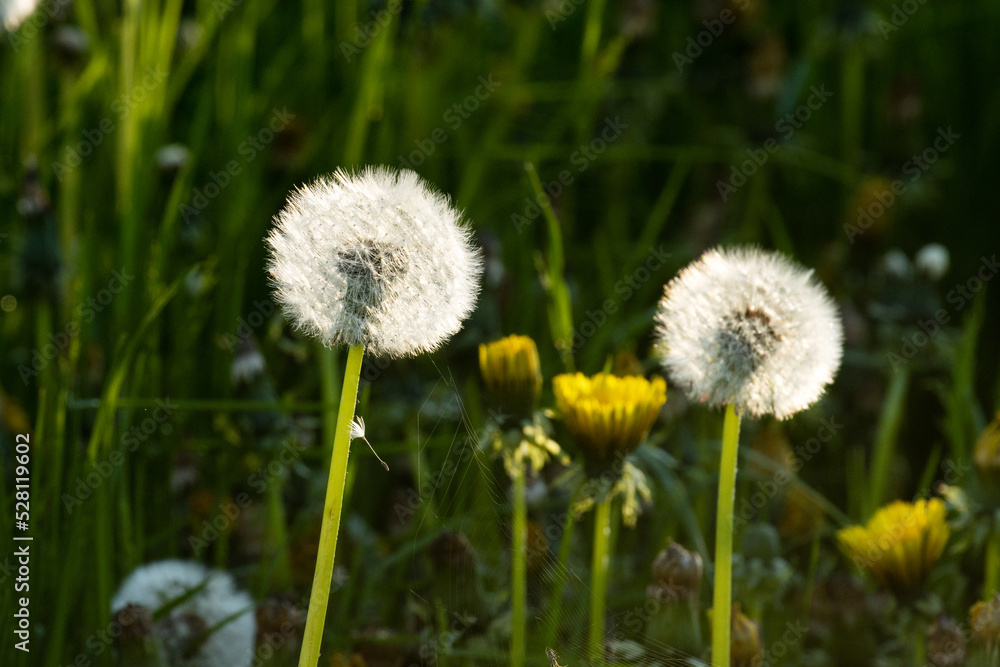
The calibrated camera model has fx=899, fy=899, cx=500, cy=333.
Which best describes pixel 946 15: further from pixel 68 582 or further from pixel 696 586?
pixel 68 582

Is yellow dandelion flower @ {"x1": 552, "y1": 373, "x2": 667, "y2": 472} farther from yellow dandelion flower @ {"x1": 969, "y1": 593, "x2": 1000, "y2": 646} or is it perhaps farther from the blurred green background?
yellow dandelion flower @ {"x1": 969, "y1": 593, "x2": 1000, "y2": 646}

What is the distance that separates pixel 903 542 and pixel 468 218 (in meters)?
1.16

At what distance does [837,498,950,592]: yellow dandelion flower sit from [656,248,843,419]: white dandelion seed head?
0.27m

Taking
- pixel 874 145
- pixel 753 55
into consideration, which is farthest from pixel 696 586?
pixel 874 145

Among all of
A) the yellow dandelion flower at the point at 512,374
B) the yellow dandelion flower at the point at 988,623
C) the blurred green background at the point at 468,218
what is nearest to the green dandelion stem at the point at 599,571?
the blurred green background at the point at 468,218

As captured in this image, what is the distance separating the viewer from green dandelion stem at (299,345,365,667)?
70 centimetres

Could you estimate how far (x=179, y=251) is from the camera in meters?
1.83

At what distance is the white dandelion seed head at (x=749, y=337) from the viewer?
87 cm

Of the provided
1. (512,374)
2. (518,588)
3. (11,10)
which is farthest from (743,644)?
(11,10)

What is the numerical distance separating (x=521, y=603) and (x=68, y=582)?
1.76 ft

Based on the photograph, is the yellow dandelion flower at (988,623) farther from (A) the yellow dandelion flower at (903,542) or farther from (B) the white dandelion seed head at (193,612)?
(B) the white dandelion seed head at (193,612)

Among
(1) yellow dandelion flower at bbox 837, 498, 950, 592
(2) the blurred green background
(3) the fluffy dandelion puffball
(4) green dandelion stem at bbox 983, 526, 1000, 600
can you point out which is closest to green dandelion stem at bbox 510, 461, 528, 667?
(2) the blurred green background

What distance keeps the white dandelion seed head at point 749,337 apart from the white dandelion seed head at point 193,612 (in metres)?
0.61

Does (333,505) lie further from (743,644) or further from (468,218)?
(468,218)
